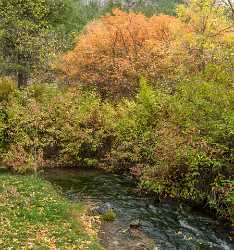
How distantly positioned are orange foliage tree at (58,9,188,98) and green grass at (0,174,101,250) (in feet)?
57.2

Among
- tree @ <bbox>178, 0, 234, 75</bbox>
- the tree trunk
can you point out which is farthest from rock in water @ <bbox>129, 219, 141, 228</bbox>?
the tree trunk

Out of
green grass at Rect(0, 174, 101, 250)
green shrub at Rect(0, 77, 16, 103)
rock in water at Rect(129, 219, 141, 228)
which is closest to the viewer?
green grass at Rect(0, 174, 101, 250)

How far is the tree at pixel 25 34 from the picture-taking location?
4303 centimetres

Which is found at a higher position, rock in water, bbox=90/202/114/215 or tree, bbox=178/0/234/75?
tree, bbox=178/0/234/75

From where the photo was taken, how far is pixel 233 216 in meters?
20.6

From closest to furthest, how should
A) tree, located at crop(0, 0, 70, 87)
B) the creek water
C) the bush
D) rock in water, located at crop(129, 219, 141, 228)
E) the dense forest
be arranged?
the creek water → rock in water, located at crop(129, 219, 141, 228) → the dense forest → the bush → tree, located at crop(0, 0, 70, 87)

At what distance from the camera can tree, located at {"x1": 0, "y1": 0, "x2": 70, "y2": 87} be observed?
43.0 metres

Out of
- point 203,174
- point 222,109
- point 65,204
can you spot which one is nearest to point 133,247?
point 65,204

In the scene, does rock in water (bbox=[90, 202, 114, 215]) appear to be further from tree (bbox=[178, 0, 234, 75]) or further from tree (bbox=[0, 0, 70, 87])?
tree (bbox=[0, 0, 70, 87])

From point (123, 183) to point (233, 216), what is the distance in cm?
900

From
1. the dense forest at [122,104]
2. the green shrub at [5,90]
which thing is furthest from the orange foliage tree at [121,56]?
the green shrub at [5,90]

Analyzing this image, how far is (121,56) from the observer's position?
41.0 meters

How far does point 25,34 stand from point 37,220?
28453 mm

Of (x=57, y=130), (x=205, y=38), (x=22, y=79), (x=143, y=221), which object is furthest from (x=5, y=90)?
(x=143, y=221)
